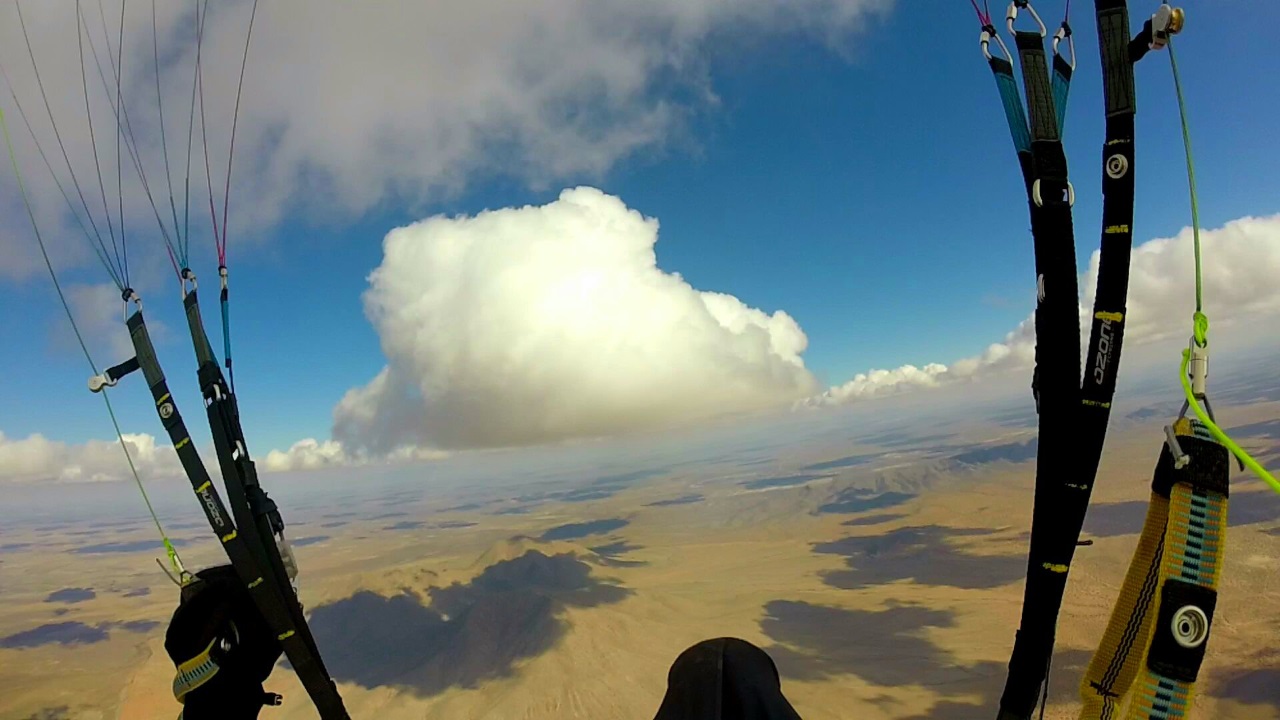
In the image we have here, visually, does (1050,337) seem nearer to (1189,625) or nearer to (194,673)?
(1189,625)

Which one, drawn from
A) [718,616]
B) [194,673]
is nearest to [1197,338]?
[194,673]

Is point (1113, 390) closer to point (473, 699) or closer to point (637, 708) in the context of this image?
point (637, 708)

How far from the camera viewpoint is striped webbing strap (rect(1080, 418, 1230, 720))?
4.65 ft

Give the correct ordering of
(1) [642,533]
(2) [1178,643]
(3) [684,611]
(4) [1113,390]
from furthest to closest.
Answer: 1. (1) [642,533]
2. (3) [684,611]
3. (4) [1113,390]
4. (2) [1178,643]

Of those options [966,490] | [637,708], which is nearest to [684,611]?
[637,708]

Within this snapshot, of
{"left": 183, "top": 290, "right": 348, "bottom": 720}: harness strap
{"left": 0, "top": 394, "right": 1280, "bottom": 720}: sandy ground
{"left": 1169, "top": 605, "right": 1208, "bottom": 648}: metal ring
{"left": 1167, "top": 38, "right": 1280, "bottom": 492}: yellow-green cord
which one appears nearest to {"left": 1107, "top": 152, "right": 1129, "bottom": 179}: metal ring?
{"left": 1167, "top": 38, "right": 1280, "bottom": 492}: yellow-green cord

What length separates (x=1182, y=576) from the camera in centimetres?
146

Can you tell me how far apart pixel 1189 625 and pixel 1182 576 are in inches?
4.6

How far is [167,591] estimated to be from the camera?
126 metres

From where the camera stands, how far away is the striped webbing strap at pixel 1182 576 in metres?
1.42

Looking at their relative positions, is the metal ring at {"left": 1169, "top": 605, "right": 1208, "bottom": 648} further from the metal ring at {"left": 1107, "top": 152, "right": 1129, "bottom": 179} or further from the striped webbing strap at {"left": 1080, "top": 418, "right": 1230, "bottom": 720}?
the metal ring at {"left": 1107, "top": 152, "right": 1129, "bottom": 179}

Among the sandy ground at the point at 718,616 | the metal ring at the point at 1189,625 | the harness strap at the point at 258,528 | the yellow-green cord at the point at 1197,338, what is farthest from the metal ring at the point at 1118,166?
the sandy ground at the point at 718,616

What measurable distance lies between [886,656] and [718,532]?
77.8m

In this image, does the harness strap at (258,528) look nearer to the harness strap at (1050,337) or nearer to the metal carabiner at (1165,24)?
the harness strap at (1050,337)
